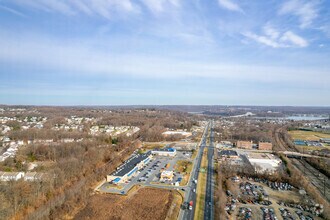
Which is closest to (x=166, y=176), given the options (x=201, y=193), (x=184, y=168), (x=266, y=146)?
(x=184, y=168)

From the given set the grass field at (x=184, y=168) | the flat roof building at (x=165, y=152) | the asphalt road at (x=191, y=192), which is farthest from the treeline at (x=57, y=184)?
the asphalt road at (x=191, y=192)

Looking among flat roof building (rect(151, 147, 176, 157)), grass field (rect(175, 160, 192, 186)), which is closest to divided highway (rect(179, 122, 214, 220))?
grass field (rect(175, 160, 192, 186))

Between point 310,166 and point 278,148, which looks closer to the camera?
point 310,166

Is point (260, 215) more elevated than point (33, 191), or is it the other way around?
point (33, 191)

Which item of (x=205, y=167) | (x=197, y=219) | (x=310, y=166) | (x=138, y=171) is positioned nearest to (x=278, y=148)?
(x=310, y=166)

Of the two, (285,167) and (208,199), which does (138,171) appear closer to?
(208,199)

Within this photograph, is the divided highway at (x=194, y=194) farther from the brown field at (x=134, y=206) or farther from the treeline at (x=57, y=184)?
the treeline at (x=57, y=184)
